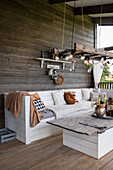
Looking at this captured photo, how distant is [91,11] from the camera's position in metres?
4.93

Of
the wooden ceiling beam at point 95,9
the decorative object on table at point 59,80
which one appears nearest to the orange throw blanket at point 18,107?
the decorative object on table at point 59,80

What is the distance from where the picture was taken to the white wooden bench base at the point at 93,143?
2.37 m

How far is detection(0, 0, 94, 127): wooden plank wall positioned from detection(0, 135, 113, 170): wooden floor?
3.99ft

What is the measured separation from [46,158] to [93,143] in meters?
0.76

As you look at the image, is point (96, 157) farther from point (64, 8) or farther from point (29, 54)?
point (64, 8)

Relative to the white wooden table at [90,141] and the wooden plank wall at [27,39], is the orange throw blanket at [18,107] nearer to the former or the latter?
the wooden plank wall at [27,39]

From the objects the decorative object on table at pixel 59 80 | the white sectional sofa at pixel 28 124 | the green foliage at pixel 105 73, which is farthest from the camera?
the green foliage at pixel 105 73

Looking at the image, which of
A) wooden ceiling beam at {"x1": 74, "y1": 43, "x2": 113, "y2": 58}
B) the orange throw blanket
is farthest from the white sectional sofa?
wooden ceiling beam at {"x1": 74, "y1": 43, "x2": 113, "y2": 58}

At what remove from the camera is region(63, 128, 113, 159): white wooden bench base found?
237 cm

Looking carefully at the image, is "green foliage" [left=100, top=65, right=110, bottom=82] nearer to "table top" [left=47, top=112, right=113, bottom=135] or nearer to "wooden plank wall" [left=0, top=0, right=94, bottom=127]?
"wooden plank wall" [left=0, top=0, right=94, bottom=127]

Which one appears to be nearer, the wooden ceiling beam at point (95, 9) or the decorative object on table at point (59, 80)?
the wooden ceiling beam at point (95, 9)

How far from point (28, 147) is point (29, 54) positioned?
7.64ft

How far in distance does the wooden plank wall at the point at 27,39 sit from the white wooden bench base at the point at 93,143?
6.04ft

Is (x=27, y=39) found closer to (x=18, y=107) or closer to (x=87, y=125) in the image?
(x=18, y=107)
